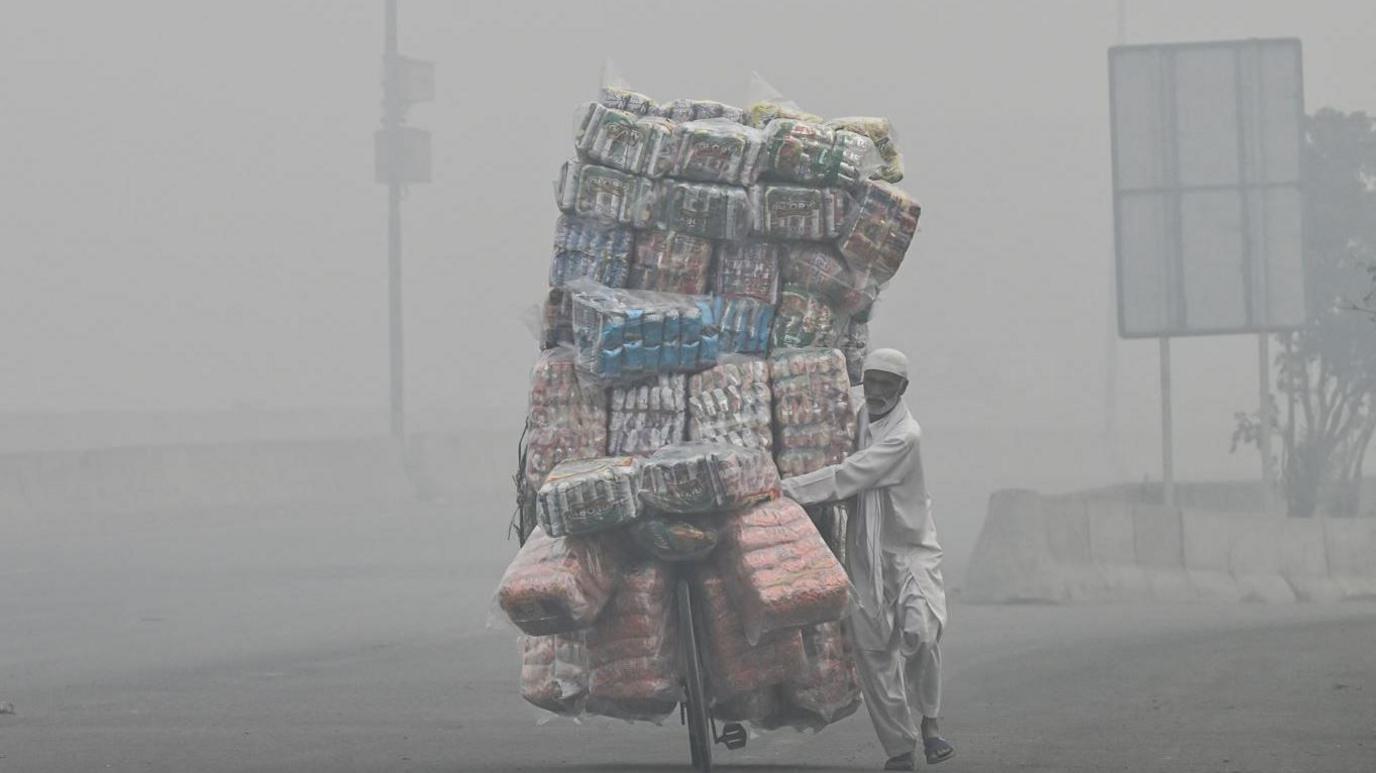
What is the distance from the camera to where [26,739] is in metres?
10.9

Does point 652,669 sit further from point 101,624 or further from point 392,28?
point 392,28

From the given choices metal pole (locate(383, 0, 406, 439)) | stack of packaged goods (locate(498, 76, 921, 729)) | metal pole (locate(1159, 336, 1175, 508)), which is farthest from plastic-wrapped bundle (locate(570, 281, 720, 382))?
A: metal pole (locate(383, 0, 406, 439))

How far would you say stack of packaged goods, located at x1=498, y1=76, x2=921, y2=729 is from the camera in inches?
330

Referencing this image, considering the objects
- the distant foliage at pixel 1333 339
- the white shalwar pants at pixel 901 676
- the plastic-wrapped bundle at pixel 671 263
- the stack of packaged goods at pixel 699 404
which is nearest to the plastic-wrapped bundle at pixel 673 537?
the stack of packaged goods at pixel 699 404

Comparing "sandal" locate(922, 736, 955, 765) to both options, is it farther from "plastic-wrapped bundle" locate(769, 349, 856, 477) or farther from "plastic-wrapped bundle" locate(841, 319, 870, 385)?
"plastic-wrapped bundle" locate(841, 319, 870, 385)

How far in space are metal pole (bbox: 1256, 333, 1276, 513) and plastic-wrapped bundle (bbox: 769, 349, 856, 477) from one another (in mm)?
17922

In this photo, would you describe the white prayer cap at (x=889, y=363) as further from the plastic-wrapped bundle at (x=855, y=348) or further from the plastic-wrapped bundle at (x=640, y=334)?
the plastic-wrapped bundle at (x=640, y=334)

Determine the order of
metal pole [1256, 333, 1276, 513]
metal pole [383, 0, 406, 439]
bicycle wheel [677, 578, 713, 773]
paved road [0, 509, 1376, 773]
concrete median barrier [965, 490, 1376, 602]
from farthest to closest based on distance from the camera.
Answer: metal pole [383, 0, 406, 439], metal pole [1256, 333, 1276, 513], concrete median barrier [965, 490, 1376, 602], paved road [0, 509, 1376, 773], bicycle wheel [677, 578, 713, 773]

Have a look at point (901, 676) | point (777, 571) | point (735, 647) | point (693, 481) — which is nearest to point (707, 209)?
point (693, 481)

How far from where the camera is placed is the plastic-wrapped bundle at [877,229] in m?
9.23

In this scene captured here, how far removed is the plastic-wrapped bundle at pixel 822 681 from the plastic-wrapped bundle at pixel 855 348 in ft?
3.77

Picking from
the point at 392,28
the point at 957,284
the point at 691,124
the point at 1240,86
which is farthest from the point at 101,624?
the point at 957,284

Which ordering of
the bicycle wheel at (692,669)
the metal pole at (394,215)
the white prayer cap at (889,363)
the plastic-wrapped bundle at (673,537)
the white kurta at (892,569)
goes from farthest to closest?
the metal pole at (394,215), the white prayer cap at (889,363), the white kurta at (892,569), the bicycle wheel at (692,669), the plastic-wrapped bundle at (673,537)

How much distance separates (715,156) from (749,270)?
46cm
